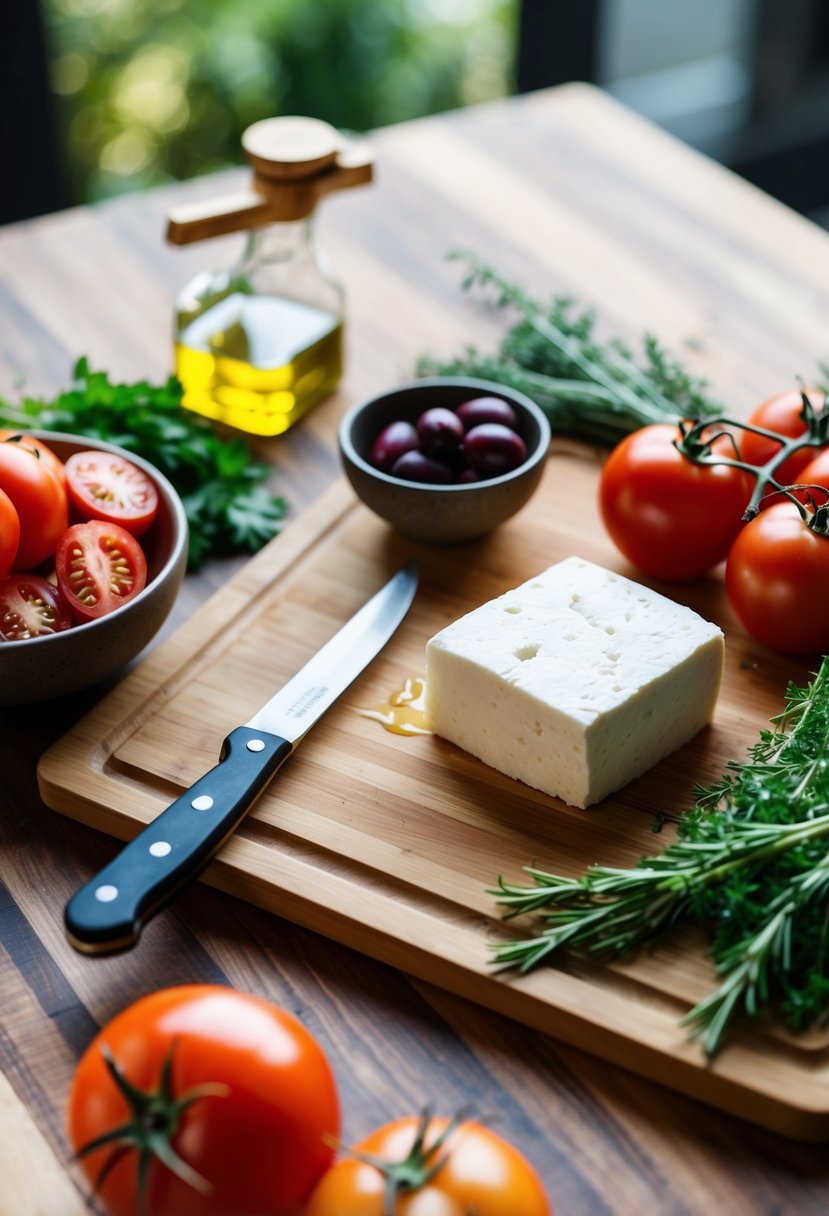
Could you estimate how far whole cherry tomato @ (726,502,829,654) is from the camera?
1618 mm

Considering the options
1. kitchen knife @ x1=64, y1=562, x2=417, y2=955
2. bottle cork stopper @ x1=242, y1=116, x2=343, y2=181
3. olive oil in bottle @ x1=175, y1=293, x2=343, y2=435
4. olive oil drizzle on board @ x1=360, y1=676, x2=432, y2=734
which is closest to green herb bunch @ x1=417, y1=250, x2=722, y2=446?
olive oil in bottle @ x1=175, y1=293, x2=343, y2=435

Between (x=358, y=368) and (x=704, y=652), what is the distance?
1045mm

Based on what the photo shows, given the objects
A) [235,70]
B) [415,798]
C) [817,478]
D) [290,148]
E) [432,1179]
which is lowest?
[235,70]

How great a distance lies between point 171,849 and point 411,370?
1.23 metres

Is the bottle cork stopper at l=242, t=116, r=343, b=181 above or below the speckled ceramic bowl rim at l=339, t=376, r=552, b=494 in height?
above

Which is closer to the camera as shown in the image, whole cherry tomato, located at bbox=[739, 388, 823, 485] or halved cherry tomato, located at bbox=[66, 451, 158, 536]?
halved cherry tomato, located at bbox=[66, 451, 158, 536]

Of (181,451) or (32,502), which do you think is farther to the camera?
(181,451)

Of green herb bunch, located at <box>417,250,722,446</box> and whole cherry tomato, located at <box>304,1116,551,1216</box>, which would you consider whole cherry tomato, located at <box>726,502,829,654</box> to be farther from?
whole cherry tomato, located at <box>304,1116,551,1216</box>

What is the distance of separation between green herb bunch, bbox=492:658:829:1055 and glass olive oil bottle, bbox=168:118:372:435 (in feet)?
3.47

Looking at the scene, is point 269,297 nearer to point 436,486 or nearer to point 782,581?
point 436,486

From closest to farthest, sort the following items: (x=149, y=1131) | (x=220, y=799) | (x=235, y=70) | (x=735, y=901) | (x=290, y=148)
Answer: (x=149, y=1131)
(x=735, y=901)
(x=220, y=799)
(x=290, y=148)
(x=235, y=70)

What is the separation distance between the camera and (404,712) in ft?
5.34

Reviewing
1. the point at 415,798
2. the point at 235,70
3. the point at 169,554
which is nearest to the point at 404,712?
the point at 415,798

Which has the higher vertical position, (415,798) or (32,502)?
(32,502)
